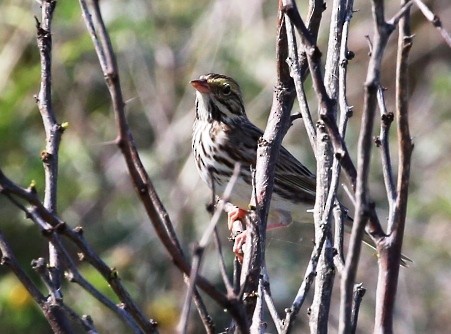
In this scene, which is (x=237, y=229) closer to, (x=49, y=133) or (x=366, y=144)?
(x=49, y=133)

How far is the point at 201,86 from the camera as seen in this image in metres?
4.76

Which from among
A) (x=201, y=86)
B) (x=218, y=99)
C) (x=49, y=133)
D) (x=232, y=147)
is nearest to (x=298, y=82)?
(x=49, y=133)

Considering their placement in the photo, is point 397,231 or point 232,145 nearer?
point 397,231

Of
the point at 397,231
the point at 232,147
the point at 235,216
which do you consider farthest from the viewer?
the point at 232,147

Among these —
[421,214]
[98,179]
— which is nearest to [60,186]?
[98,179]

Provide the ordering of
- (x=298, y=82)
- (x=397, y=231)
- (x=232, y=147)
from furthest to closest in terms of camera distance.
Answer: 1. (x=232, y=147)
2. (x=298, y=82)
3. (x=397, y=231)

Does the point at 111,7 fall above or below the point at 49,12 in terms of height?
above

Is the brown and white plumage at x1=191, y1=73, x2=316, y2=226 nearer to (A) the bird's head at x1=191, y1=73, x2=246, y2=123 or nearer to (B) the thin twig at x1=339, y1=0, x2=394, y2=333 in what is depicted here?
(A) the bird's head at x1=191, y1=73, x2=246, y2=123

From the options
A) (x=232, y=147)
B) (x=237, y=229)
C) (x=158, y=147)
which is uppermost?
(x=158, y=147)

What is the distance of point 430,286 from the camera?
8188 mm

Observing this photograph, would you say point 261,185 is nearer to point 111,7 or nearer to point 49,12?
point 49,12

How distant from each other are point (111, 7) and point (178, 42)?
863 mm

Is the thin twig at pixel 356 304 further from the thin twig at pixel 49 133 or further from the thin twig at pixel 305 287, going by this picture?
the thin twig at pixel 49 133

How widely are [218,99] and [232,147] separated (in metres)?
0.32
